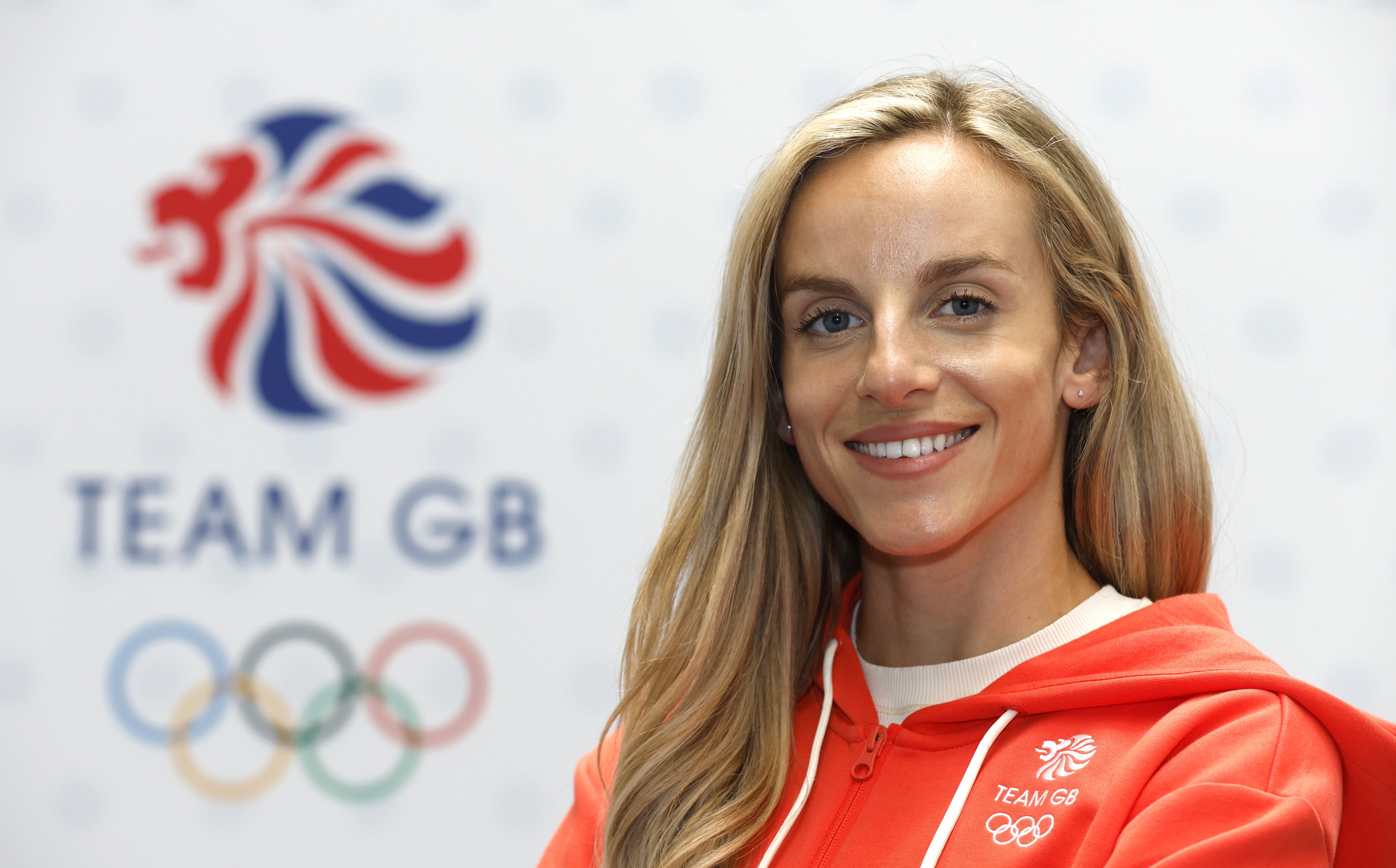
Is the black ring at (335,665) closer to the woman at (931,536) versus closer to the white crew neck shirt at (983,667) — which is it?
the woman at (931,536)

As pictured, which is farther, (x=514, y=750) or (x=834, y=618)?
(x=514, y=750)

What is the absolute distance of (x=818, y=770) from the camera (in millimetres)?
1288

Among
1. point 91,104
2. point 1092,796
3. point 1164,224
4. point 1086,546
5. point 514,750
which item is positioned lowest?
point 514,750

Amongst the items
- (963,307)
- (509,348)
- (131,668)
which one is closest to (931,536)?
(963,307)

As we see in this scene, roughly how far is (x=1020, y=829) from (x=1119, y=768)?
112 mm

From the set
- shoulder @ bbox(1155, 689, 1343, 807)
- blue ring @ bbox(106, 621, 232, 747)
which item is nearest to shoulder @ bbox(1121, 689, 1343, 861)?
shoulder @ bbox(1155, 689, 1343, 807)

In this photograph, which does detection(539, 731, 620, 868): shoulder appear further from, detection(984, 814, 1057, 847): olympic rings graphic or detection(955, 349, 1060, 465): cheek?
detection(955, 349, 1060, 465): cheek

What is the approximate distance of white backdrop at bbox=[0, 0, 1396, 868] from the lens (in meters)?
2.13

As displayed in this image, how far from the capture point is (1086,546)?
1320 millimetres

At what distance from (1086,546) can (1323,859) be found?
0.45 meters

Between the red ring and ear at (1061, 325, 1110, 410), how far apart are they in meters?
1.27

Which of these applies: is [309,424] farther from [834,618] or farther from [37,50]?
[834,618]

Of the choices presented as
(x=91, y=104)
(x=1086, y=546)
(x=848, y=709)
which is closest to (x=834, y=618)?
(x=848, y=709)

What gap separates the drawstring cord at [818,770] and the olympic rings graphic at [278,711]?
38.7 inches
